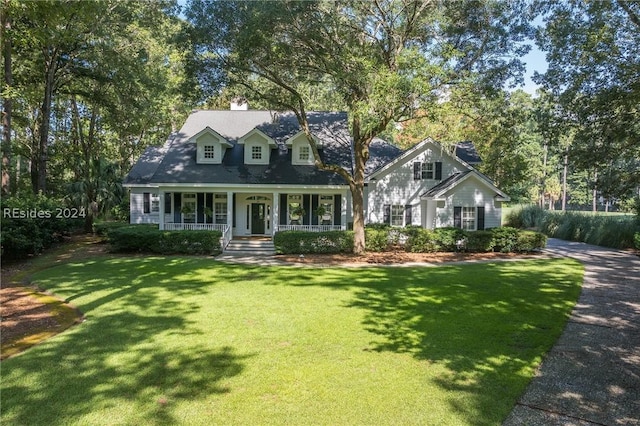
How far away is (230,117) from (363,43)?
38.8 feet

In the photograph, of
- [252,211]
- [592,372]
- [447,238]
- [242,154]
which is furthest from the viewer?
[242,154]

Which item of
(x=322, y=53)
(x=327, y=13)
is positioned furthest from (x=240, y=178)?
(x=327, y=13)

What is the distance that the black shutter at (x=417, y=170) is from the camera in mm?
22219

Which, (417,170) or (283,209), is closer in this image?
(283,209)

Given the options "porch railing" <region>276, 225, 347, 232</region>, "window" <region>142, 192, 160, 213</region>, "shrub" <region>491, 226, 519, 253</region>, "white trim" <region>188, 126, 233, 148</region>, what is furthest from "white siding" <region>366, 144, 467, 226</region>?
"window" <region>142, 192, 160, 213</region>

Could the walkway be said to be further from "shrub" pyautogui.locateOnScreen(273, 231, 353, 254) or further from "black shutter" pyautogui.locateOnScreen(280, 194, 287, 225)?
"black shutter" pyautogui.locateOnScreen(280, 194, 287, 225)

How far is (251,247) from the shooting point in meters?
18.9

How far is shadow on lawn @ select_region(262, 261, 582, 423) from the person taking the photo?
524 cm

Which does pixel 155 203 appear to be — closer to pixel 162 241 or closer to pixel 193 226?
pixel 193 226

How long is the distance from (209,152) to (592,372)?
19782 mm

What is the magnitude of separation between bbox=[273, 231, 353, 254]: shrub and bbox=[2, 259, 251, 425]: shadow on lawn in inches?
355

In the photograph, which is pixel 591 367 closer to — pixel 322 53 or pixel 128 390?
pixel 128 390

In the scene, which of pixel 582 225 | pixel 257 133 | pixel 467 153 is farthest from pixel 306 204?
pixel 582 225

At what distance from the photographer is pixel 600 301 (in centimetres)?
955
